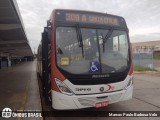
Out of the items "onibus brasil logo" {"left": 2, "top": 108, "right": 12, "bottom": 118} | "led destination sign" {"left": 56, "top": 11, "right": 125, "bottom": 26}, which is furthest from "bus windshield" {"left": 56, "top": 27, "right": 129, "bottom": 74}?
"onibus brasil logo" {"left": 2, "top": 108, "right": 12, "bottom": 118}

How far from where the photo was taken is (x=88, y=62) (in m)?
6.33

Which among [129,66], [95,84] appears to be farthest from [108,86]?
[129,66]

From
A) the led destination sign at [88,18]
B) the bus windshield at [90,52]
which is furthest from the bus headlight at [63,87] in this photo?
the led destination sign at [88,18]

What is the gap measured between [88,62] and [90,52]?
0.30m

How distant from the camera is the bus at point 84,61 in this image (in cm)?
611

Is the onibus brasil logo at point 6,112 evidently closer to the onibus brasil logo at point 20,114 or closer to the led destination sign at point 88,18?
the onibus brasil logo at point 20,114

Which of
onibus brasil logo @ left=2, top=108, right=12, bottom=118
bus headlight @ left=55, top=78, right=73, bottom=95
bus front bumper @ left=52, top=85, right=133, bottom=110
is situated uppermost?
bus headlight @ left=55, top=78, right=73, bottom=95

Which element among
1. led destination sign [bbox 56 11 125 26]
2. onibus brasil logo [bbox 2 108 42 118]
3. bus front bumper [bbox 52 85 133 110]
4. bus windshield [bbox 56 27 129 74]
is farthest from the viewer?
onibus brasil logo [bbox 2 108 42 118]

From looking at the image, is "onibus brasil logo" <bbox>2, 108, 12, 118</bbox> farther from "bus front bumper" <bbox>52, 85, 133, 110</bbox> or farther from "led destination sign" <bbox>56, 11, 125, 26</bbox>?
"led destination sign" <bbox>56, 11, 125, 26</bbox>

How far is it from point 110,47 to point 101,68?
724 mm

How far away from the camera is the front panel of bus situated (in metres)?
6.11

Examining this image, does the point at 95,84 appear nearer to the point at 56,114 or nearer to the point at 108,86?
the point at 108,86

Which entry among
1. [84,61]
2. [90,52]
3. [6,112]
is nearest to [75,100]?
[84,61]

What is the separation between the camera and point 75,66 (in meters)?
6.21
